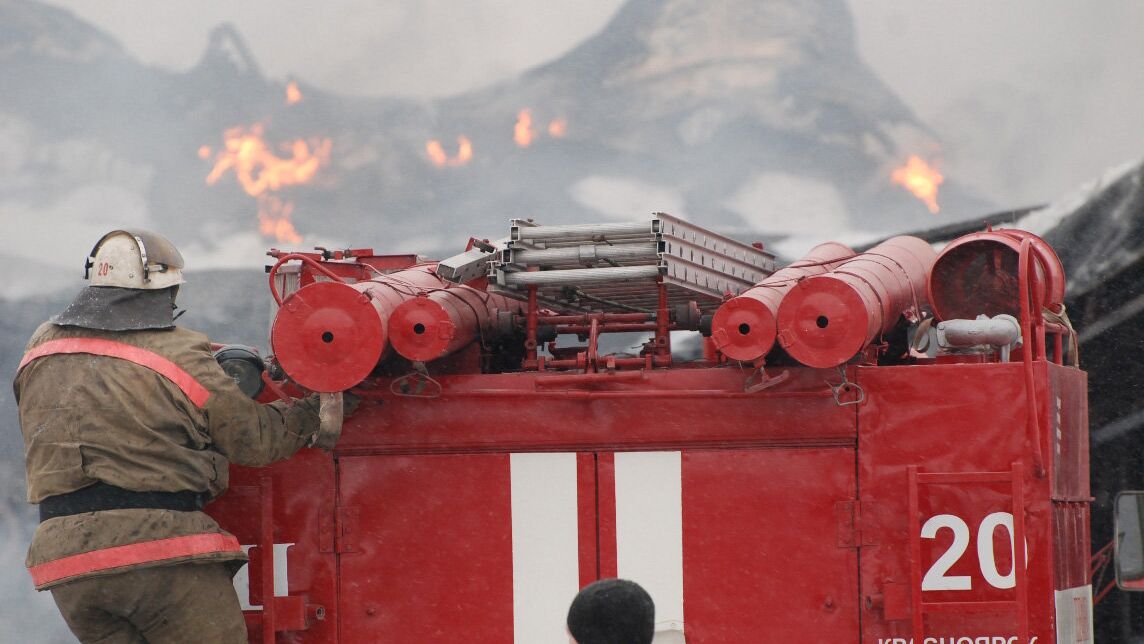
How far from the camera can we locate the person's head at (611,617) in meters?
2.94

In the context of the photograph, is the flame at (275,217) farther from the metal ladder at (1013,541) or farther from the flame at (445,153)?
the metal ladder at (1013,541)

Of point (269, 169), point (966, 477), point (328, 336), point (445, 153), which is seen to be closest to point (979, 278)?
point (966, 477)

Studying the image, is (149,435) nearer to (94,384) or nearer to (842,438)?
(94,384)

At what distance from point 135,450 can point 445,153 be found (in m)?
6.16

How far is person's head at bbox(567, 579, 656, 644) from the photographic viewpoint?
2.94 m

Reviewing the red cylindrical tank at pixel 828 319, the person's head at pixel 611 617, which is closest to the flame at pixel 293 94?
the red cylindrical tank at pixel 828 319

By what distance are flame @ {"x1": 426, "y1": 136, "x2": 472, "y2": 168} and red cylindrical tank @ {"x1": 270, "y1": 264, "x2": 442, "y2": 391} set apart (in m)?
5.81

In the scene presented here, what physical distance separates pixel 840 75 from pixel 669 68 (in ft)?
4.33

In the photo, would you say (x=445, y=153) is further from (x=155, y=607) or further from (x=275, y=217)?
(x=155, y=607)

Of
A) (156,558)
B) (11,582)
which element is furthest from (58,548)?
(11,582)

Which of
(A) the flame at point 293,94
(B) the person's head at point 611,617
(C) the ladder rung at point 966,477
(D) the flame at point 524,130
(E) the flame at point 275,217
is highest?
(A) the flame at point 293,94

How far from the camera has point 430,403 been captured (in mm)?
5438

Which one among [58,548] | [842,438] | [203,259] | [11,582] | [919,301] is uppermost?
[203,259]

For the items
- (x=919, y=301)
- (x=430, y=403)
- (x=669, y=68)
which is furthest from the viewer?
(x=669, y=68)
